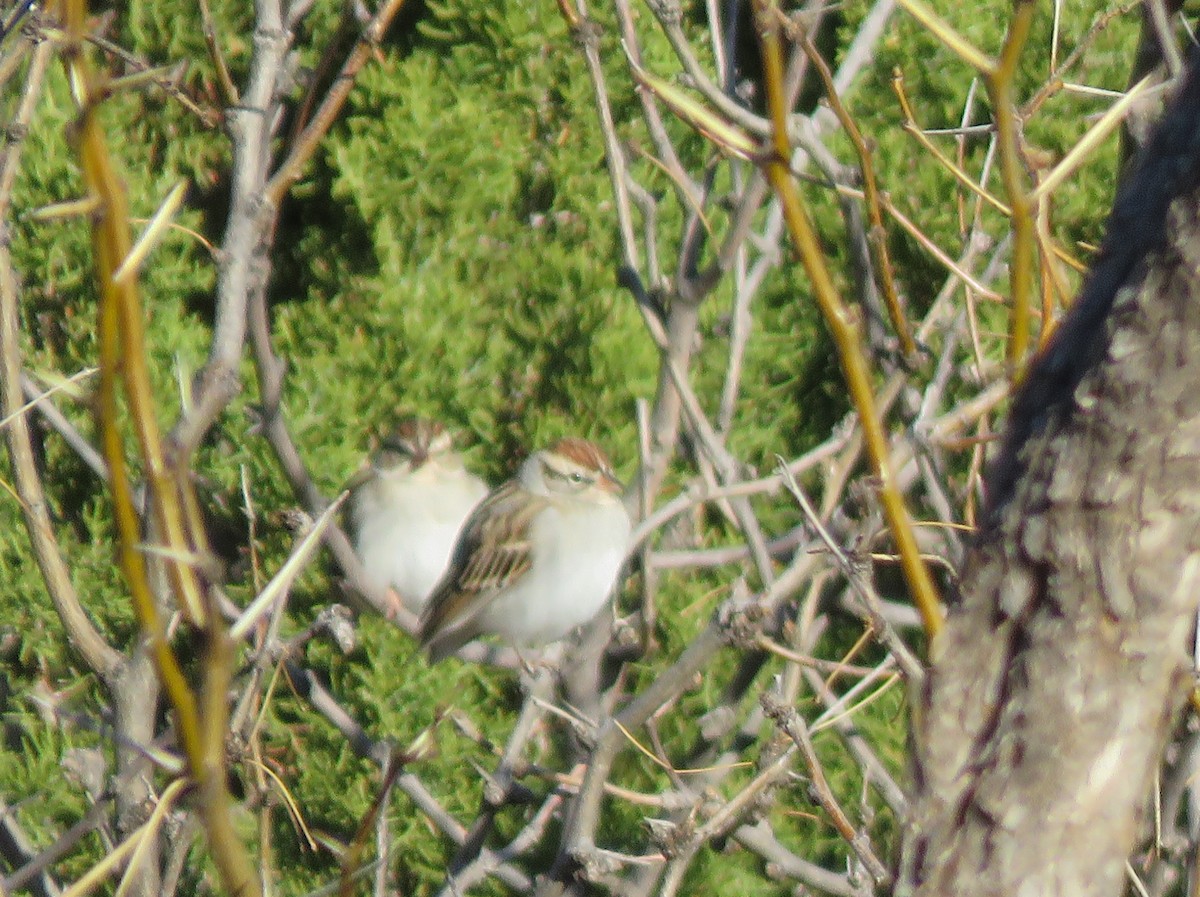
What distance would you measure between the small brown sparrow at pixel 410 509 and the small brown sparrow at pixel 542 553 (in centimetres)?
19

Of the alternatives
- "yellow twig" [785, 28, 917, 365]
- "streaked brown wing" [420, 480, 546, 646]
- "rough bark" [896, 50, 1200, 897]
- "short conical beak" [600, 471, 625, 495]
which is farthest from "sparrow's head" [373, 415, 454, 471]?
"rough bark" [896, 50, 1200, 897]

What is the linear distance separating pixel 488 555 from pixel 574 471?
0.33 metres

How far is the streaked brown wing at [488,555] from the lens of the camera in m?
3.75

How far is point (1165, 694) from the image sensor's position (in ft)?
2.90

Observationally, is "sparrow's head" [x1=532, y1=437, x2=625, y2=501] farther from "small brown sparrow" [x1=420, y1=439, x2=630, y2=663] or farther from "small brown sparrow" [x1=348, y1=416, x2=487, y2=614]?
"small brown sparrow" [x1=348, y1=416, x2=487, y2=614]

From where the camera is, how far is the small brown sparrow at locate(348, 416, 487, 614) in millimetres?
3982

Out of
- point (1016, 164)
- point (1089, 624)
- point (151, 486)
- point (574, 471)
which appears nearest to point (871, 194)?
point (1016, 164)

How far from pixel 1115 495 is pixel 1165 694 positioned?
0.12 m

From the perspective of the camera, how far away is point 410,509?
4.13 meters

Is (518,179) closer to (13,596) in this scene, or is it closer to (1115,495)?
(13,596)

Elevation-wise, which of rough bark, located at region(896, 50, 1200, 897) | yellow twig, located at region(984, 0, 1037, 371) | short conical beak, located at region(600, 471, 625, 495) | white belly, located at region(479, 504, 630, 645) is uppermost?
yellow twig, located at region(984, 0, 1037, 371)

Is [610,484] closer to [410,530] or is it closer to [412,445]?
[412,445]

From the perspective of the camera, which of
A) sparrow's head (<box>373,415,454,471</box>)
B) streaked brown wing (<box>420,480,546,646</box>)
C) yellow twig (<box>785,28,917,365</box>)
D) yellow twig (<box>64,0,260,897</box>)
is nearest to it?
yellow twig (<box>64,0,260,897</box>)

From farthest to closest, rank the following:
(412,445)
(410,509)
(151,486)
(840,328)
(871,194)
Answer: (410,509)
(412,445)
(871,194)
(840,328)
(151,486)
